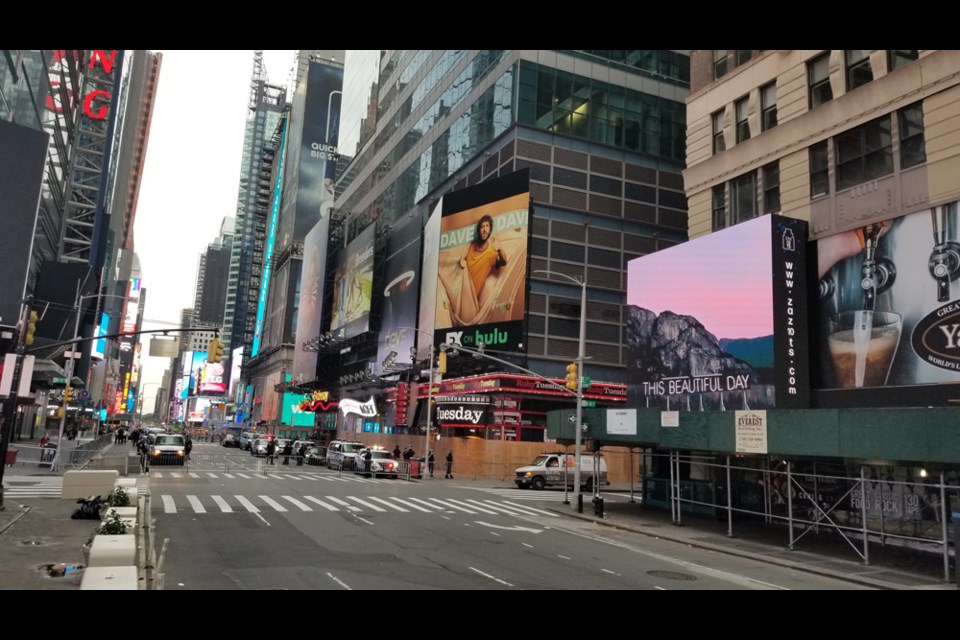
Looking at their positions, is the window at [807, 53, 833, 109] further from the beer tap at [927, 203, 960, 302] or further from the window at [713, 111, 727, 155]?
the beer tap at [927, 203, 960, 302]

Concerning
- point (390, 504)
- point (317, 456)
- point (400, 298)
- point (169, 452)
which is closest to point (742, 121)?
point (390, 504)

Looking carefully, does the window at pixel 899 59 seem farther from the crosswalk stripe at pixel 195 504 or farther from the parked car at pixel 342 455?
the parked car at pixel 342 455

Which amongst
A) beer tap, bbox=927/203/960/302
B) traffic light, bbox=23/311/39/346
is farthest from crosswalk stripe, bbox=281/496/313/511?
beer tap, bbox=927/203/960/302

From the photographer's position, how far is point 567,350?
5000cm

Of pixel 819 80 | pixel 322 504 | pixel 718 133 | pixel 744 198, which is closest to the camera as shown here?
pixel 322 504

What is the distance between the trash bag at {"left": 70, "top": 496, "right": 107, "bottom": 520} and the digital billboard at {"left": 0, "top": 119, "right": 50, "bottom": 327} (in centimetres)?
3478

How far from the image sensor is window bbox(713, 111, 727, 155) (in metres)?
32.4

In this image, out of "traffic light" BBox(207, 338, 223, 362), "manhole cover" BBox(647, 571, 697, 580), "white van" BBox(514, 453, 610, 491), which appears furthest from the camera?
"white van" BBox(514, 453, 610, 491)

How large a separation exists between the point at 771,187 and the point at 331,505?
22.2 metres

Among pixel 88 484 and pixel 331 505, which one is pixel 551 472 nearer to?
pixel 331 505

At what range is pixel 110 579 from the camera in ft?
24.4

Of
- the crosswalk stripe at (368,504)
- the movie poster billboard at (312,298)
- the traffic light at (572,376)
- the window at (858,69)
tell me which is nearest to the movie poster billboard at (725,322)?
the window at (858,69)
